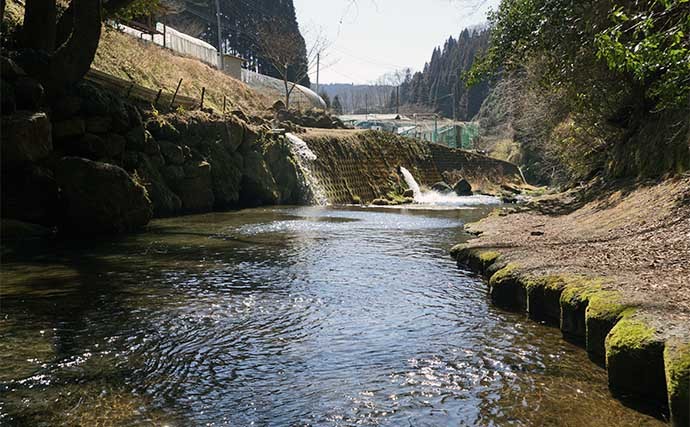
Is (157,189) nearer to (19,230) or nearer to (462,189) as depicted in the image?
(19,230)

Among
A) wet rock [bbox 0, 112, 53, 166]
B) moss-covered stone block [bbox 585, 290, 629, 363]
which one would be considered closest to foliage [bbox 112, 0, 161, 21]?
wet rock [bbox 0, 112, 53, 166]

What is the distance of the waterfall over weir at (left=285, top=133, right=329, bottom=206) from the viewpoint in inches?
1139

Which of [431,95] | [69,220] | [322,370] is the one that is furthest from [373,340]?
[431,95]

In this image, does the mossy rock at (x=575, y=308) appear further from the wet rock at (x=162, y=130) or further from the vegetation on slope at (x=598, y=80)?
the wet rock at (x=162, y=130)

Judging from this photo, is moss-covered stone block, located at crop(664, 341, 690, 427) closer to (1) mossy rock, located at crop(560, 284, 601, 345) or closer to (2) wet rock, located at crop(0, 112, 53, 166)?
(1) mossy rock, located at crop(560, 284, 601, 345)

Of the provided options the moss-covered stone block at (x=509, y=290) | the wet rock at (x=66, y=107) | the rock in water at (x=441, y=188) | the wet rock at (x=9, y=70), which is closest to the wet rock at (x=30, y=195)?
the wet rock at (x=66, y=107)

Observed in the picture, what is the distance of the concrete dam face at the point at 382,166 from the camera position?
105 feet

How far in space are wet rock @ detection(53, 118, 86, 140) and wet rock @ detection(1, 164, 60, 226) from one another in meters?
1.11

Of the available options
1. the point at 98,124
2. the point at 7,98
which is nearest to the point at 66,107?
the point at 98,124

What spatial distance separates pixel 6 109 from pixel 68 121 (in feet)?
6.14

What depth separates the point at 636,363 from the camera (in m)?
4.22

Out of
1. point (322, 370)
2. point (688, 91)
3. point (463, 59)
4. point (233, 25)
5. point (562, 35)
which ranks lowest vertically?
point (322, 370)

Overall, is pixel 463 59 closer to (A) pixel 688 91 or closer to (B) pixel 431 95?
(B) pixel 431 95

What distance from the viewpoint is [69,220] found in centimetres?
1361
